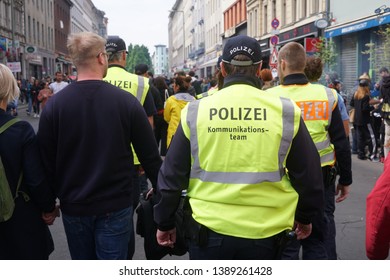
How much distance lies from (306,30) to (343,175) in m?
23.0

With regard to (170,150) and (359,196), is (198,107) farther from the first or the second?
(359,196)

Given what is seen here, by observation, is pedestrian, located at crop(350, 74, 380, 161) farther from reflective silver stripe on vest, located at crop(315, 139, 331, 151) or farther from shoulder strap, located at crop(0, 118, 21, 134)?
shoulder strap, located at crop(0, 118, 21, 134)

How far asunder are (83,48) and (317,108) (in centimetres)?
188

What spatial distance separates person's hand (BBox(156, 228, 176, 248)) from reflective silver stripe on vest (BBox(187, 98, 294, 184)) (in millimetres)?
392

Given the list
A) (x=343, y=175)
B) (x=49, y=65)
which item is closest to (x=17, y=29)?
(x=49, y=65)

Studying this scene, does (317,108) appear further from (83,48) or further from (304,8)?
(304,8)

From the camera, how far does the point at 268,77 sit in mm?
8188

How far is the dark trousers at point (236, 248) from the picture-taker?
2.57 metres

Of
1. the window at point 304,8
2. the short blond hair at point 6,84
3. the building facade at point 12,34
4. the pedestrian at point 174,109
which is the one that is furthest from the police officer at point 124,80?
the building facade at point 12,34

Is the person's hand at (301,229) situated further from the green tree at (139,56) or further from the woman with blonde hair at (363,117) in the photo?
the green tree at (139,56)

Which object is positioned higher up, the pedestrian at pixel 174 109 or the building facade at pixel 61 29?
the building facade at pixel 61 29

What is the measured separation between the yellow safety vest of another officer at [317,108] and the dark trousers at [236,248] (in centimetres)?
168

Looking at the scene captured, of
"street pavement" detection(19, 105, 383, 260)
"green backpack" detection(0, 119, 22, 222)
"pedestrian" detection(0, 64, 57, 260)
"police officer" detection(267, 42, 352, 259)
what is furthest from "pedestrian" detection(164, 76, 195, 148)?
"green backpack" detection(0, 119, 22, 222)

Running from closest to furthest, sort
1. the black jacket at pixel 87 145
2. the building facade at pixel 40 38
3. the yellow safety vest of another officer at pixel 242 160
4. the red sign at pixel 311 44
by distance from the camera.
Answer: the yellow safety vest of another officer at pixel 242 160, the black jacket at pixel 87 145, the red sign at pixel 311 44, the building facade at pixel 40 38
